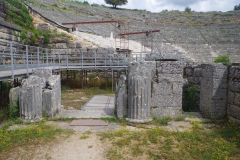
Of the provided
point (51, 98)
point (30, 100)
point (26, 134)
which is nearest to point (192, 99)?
point (51, 98)

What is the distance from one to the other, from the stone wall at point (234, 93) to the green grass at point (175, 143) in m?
0.43

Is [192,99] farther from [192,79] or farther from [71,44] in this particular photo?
[71,44]

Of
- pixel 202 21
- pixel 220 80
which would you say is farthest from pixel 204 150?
pixel 202 21

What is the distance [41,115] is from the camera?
20.2ft

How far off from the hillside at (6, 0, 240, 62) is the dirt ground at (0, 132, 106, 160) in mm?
22892

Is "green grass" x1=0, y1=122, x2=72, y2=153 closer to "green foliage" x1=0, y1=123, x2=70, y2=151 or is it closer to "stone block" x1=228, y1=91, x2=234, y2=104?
"green foliage" x1=0, y1=123, x2=70, y2=151

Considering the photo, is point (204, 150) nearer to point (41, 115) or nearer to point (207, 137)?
point (207, 137)

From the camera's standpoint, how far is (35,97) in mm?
5969

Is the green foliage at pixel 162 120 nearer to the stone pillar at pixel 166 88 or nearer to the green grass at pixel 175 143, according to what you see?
the stone pillar at pixel 166 88

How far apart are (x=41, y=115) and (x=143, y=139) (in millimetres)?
3191

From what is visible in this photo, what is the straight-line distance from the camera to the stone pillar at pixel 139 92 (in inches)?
241

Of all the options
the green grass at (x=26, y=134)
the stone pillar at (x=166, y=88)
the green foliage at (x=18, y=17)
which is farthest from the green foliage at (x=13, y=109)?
the green foliage at (x=18, y=17)

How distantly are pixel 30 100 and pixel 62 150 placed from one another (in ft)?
7.40

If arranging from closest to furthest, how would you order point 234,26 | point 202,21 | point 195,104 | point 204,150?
point 204,150 → point 195,104 → point 234,26 → point 202,21
